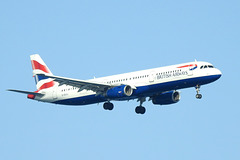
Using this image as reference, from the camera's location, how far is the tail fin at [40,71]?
90500 mm

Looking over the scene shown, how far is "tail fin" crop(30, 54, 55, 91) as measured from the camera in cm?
9050

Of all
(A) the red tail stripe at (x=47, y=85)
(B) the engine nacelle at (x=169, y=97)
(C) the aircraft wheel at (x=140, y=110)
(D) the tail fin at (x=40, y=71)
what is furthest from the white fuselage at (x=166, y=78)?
(D) the tail fin at (x=40, y=71)

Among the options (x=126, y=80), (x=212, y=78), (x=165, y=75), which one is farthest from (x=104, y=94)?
(x=212, y=78)

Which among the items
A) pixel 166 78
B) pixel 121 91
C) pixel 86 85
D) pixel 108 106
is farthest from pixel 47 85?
pixel 166 78

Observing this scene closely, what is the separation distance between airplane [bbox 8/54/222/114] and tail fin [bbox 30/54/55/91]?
59 centimetres

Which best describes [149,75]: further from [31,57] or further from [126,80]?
[31,57]

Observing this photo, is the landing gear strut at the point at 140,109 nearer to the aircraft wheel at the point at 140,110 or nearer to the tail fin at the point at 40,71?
the aircraft wheel at the point at 140,110

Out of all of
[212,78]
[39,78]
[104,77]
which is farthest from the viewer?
[39,78]

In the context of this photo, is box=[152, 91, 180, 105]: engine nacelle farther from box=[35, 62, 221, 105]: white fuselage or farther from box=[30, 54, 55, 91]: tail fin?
box=[30, 54, 55, 91]: tail fin

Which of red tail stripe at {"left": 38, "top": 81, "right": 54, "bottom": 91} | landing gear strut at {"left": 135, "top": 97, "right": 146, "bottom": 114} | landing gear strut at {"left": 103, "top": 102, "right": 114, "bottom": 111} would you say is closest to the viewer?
landing gear strut at {"left": 103, "top": 102, "right": 114, "bottom": 111}

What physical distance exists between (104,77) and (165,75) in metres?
10.5

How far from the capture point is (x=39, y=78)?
92.4 m

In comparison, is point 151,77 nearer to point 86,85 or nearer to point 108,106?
point 108,106

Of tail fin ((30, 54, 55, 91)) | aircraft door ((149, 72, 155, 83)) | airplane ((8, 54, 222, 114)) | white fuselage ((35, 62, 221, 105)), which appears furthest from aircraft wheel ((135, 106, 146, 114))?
tail fin ((30, 54, 55, 91))
